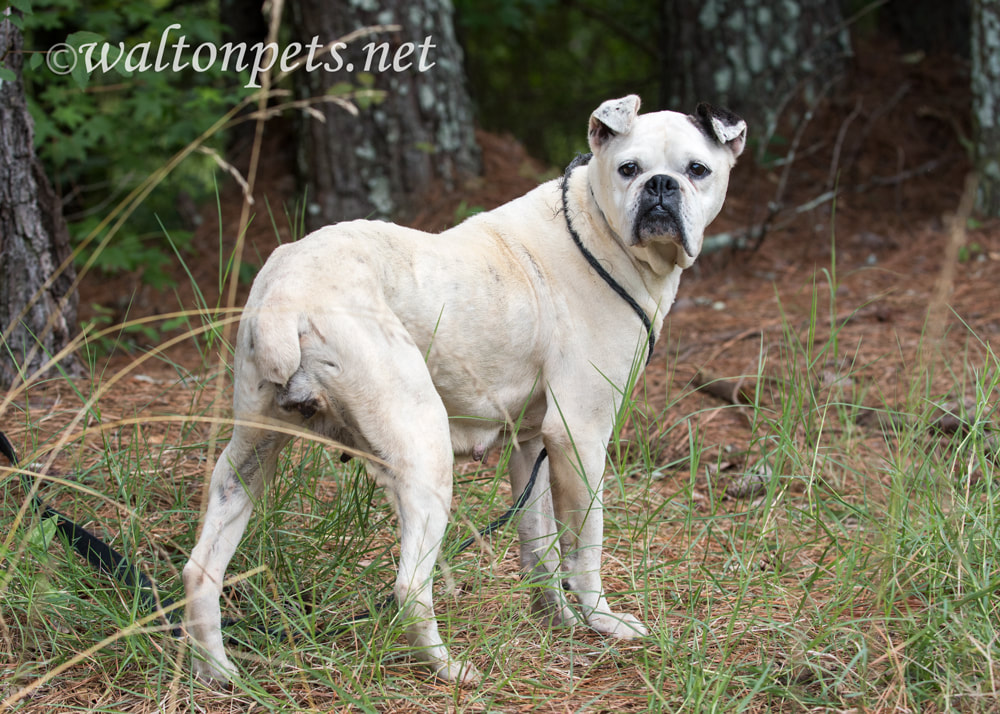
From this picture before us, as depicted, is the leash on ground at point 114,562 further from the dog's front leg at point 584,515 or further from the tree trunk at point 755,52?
the tree trunk at point 755,52

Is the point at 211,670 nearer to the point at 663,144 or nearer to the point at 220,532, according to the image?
the point at 220,532

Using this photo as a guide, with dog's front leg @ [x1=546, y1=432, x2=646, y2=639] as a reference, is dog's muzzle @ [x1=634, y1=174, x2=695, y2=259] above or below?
above

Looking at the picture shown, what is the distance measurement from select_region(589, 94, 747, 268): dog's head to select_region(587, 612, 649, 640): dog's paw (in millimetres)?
1187

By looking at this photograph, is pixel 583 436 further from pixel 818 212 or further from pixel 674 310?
pixel 818 212

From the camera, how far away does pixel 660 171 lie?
3014 mm

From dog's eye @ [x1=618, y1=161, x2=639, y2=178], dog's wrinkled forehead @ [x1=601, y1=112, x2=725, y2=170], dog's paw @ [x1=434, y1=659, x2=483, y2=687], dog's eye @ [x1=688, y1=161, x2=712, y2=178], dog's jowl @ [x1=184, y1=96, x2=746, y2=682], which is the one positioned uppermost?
dog's wrinkled forehead @ [x1=601, y1=112, x2=725, y2=170]

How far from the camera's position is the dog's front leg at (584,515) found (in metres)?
2.98

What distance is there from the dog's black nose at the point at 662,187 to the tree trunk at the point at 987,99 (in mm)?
4670

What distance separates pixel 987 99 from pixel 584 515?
5.17m

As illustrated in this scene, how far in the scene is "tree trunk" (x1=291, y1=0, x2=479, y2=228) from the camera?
620 centimetres

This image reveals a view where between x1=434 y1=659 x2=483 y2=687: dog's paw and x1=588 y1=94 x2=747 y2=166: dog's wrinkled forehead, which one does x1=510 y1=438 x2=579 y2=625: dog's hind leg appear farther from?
x1=588 y1=94 x2=747 y2=166: dog's wrinkled forehead

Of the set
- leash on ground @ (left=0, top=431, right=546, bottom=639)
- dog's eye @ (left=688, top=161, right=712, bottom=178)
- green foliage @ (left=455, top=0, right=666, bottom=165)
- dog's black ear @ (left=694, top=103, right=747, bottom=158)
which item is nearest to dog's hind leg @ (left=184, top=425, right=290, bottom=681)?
leash on ground @ (left=0, top=431, right=546, bottom=639)

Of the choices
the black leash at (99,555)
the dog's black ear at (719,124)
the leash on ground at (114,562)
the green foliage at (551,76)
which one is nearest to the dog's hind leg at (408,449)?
the leash on ground at (114,562)

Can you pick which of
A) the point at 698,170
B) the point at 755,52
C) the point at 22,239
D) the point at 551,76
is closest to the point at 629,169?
the point at 698,170
